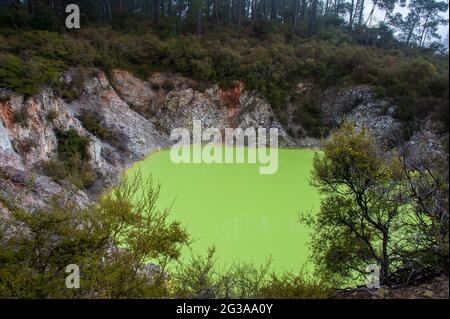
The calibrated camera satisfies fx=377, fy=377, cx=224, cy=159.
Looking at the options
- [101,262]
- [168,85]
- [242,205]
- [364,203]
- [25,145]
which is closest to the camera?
[101,262]

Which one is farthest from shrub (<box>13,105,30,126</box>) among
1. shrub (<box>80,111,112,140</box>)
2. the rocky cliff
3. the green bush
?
the green bush

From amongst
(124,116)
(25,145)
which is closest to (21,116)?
(25,145)

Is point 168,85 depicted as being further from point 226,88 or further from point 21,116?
point 21,116

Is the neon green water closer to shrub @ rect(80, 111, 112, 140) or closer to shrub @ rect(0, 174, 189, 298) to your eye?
shrub @ rect(80, 111, 112, 140)

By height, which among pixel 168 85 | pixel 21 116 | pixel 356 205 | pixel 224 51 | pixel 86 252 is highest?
pixel 224 51

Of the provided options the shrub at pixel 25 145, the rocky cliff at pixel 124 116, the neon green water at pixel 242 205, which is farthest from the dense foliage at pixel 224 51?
the neon green water at pixel 242 205

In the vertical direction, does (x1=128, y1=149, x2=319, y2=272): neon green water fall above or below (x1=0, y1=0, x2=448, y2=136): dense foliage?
below

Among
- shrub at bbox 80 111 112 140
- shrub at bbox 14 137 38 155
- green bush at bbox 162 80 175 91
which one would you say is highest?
green bush at bbox 162 80 175 91
